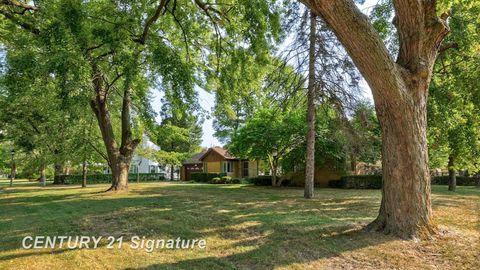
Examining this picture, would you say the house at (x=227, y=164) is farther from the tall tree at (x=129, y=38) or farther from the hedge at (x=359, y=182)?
the tall tree at (x=129, y=38)

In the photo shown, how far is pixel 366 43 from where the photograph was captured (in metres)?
6.02

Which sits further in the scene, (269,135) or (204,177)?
(204,177)

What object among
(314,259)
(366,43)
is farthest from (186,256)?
(366,43)

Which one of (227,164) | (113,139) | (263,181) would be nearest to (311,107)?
Answer: (113,139)

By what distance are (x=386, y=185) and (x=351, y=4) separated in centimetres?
340

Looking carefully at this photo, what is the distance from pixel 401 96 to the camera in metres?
6.19

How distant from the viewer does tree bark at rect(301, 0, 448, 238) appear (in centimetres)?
605

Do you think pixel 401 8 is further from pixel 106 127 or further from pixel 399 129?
pixel 106 127

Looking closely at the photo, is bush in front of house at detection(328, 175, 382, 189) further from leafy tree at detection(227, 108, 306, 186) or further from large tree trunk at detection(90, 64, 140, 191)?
large tree trunk at detection(90, 64, 140, 191)

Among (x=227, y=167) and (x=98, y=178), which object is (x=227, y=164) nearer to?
(x=227, y=167)

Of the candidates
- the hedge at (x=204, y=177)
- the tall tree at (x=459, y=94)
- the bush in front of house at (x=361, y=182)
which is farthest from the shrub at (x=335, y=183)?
the hedge at (x=204, y=177)

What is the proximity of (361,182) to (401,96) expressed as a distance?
1693cm

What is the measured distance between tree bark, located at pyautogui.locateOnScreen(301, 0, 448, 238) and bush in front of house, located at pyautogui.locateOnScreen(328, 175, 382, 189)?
1606 centimetres

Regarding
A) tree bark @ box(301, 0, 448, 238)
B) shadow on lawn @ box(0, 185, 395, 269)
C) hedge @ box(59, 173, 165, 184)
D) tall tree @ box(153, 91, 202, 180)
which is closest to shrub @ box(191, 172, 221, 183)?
tall tree @ box(153, 91, 202, 180)
